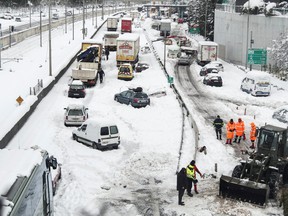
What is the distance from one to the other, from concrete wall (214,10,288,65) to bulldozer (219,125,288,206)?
3795 centimetres

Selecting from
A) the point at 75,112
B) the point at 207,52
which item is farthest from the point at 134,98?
the point at 207,52

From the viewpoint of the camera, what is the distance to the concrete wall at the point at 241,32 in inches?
2330

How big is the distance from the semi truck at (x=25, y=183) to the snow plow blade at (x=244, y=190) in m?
8.53

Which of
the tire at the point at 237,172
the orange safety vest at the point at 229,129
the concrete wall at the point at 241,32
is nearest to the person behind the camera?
the tire at the point at 237,172

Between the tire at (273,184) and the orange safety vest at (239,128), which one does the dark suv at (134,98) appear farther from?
the tire at (273,184)

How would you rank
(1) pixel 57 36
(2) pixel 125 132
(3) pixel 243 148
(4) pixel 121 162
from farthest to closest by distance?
1. (1) pixel 57 36
2. (2) pixel 125 132
3. (3) pixel 243 148
4. (4) pixel 121 162

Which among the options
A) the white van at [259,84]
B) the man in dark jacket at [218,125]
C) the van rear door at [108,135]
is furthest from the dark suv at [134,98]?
the white van at [259,84]

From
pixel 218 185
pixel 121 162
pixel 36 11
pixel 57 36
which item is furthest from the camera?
pixel 36 11

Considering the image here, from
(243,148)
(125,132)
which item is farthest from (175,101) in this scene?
(243,148)

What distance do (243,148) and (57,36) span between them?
251 feet

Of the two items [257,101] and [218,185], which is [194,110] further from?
[218,185]

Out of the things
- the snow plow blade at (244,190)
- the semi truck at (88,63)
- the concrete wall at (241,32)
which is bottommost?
the snow plow blade at (244,190)

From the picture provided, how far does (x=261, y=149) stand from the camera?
21.7 metres

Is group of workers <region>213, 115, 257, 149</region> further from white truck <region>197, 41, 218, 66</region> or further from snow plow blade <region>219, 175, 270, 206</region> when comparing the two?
white truck <region>197, 41, 218, 66</region>
